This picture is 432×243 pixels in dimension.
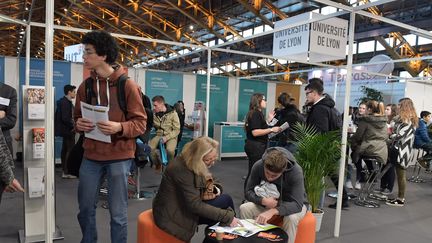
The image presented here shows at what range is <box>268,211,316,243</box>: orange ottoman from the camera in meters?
2.36

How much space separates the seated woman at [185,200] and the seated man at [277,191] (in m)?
0.40

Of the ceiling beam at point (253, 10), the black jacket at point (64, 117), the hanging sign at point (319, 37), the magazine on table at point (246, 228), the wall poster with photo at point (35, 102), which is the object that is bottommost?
the magazine on table at point (246, 228)

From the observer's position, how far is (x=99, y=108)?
69.6 inches

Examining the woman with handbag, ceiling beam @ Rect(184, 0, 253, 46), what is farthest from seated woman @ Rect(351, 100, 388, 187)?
ceiling beam @ Rect(184, 0, 253, 46)

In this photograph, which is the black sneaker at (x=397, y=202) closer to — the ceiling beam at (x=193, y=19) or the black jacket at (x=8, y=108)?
the black jacket at (x=8, y=108)

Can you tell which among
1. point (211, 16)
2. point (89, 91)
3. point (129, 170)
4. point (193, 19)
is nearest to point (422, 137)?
point (129, 170)

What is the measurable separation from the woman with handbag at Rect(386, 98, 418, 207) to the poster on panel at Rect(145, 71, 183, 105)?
4286 mm

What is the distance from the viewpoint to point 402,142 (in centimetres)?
423

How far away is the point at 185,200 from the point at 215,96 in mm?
5927

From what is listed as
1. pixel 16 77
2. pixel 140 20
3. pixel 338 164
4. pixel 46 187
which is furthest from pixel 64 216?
pixel 140 20

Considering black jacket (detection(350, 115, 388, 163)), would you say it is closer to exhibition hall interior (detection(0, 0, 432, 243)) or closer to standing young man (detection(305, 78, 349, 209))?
exhibition hall interior (detection(0, 0, 432, 243))

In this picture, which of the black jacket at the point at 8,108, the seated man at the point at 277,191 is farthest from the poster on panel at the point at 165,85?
the seated man at the point at 277,191

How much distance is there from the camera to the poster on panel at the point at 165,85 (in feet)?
22.7

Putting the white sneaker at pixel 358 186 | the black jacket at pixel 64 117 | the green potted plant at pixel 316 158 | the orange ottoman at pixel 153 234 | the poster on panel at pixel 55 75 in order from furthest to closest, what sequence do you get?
the poster on panel at pixel 55 75
the white sneaker at pixel 358 186
the black jacket at pixel 64 117
the green potted plant at pixel 316 158
the orange ottoman at pixel 153 234
